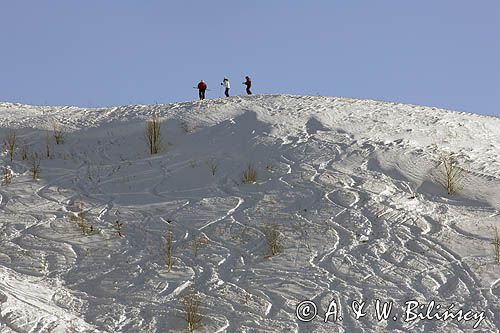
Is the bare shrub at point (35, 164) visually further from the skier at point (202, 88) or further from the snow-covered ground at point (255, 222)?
the skier at point (202, 88)

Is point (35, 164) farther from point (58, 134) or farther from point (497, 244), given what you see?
point (497, 244)

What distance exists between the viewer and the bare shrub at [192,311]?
716cm

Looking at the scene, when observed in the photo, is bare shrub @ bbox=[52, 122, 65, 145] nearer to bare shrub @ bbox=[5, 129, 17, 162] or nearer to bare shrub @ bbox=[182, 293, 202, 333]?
bare shrub @ bbox=[5, 129, 17, 162]

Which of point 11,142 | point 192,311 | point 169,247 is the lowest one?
point 192,311

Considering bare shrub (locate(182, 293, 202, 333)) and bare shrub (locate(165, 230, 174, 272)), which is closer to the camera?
bare shrub (locate(182, 293, 202, 333))

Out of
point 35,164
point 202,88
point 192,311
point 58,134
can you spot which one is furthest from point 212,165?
point 202,88

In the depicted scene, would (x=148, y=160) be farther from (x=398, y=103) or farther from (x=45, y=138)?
(x=398, y=103)

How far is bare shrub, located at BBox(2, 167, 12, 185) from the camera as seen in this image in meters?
12.2

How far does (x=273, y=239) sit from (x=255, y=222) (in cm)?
78

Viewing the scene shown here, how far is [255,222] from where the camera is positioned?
991 centimetres

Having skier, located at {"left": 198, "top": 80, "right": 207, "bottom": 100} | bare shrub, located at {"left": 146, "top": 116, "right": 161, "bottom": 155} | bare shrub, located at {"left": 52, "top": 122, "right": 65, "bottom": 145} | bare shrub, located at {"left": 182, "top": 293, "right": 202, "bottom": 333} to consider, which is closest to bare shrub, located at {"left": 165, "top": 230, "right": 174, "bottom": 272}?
bare shrub, located at {"left": 182, "top": 293, "right": 202, "bottom": 333}

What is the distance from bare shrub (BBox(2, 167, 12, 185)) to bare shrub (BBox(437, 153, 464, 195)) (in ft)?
23.3

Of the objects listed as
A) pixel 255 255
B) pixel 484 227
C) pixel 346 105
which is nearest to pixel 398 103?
pixel 346 105

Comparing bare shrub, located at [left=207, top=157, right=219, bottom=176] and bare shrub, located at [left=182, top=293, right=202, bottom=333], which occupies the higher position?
bare shrub, located at [left=207, top=157, right=219, bottom=176]
